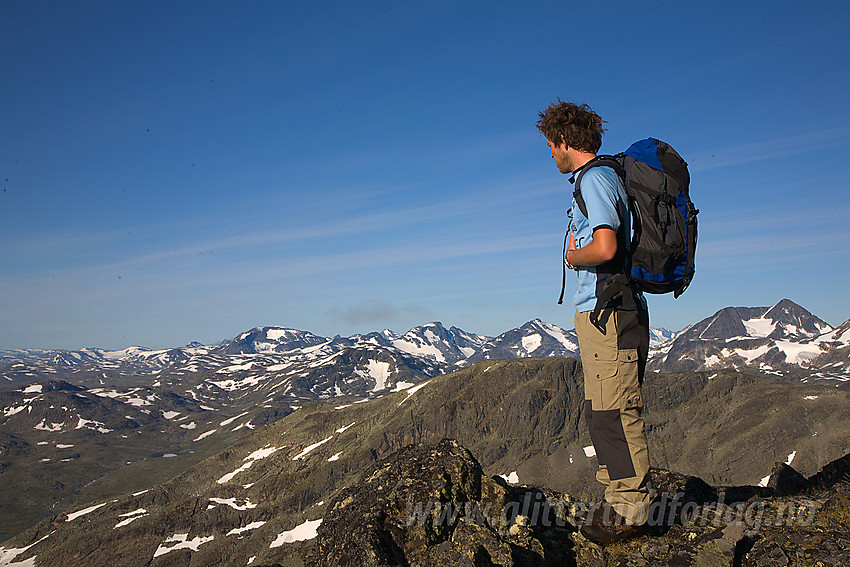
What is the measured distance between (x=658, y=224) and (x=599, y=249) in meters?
0.95

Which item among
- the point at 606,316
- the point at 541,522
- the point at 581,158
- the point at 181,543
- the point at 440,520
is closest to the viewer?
the point at 606,316

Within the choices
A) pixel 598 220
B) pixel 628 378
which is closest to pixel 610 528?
pixel 628 378

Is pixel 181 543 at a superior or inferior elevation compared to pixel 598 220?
inferior

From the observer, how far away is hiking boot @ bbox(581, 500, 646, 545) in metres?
8.06

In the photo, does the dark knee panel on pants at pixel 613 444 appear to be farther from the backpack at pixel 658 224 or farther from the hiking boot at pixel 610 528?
the backpack at pixel 658 224

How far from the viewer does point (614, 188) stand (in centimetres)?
673

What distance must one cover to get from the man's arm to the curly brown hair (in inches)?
63.2

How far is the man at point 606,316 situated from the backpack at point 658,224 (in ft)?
0.39

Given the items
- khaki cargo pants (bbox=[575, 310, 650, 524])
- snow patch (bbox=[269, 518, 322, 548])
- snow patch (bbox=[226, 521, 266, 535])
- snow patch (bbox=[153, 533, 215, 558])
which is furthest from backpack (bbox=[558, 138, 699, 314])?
snow patch (bbox=[153, 533, 215, 558])

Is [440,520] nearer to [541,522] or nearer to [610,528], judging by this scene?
[541,522]

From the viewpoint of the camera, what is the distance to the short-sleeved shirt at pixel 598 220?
6512mm

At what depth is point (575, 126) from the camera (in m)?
7.39

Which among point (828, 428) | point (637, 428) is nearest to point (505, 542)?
point (637, 428)

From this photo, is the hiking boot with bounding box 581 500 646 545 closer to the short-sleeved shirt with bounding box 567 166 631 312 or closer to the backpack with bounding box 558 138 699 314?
the short-sleeved shirt with bounding box 567 166 631 312
